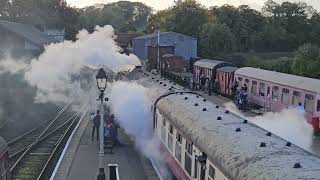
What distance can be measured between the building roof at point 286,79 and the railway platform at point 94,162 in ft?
28.2

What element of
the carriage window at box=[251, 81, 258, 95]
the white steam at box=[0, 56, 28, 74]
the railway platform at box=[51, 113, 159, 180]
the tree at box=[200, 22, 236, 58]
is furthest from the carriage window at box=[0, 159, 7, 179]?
the tree at box=[200, 22, 236, 58]

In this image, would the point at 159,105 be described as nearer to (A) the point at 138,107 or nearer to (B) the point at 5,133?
(A) the point at 138,107

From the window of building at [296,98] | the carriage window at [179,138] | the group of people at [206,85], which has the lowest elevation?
the group of people at [206,85]

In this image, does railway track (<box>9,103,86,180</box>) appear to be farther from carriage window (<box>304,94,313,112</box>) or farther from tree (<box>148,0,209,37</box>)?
tree (<box>148,0,209,37</box>)

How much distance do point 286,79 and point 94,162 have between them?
12426 millimetres

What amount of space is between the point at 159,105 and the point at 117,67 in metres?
14.6

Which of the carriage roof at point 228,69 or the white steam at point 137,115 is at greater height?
the carriage roof at point 228,69

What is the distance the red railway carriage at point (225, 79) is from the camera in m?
34.3

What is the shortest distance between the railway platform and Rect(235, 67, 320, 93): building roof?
8602 millimetres

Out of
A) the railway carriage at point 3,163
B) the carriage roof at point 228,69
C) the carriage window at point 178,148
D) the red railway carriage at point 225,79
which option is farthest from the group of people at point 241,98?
the railway carriage at point 3,163

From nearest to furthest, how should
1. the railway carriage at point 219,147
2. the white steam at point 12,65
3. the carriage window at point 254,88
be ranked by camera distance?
the railway carriage at point 219,147 < the carriage window at point 254,88 < the white steam at point 12,65

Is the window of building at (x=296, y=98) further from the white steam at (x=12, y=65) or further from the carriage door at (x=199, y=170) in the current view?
the white steam at (x=12, y=65)

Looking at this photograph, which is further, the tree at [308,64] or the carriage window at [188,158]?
the tree at [308,64]

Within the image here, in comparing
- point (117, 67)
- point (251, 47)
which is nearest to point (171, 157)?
point (117, 67)
